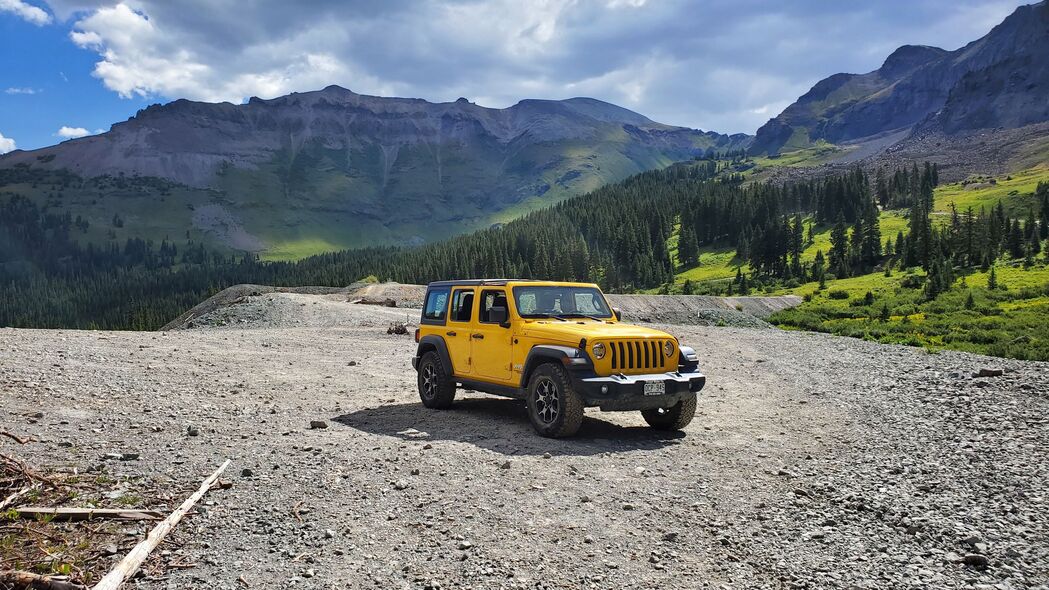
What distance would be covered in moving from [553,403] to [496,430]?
1471mm

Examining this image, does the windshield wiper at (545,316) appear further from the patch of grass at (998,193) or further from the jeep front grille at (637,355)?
the patch of grass at (998,193)

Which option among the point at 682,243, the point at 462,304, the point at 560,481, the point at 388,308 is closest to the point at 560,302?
the point at 462,304

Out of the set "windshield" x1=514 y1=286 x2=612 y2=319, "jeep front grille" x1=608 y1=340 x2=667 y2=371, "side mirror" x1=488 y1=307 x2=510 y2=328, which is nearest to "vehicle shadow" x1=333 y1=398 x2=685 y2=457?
"jeep front grille" x1=608 y1=340 x2=667 y2=371

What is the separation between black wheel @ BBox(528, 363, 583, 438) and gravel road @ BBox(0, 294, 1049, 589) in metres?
0.38

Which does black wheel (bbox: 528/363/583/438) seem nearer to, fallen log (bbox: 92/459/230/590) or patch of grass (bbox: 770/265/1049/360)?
fallen log (bbox: 92/459/230/590)

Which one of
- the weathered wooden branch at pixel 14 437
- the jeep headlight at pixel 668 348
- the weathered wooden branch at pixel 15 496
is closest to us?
the weathered wooden branch at pixel 15 496

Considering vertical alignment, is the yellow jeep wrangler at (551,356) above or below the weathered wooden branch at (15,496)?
above

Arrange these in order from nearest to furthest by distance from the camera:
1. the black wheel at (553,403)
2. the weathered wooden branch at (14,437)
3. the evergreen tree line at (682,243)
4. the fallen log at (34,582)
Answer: the fallen log at (34,582)
the weathered wooden branch at (14,437)
the black wheel at (553,403)
the evergreen tree line at (682,243)

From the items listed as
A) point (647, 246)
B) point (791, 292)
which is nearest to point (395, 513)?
point (791, 292)

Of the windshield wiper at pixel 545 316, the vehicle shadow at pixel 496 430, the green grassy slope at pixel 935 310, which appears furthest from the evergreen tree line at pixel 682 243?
the windshield wiper at pixel 545 316

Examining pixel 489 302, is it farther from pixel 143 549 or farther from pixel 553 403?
pixel 143 549

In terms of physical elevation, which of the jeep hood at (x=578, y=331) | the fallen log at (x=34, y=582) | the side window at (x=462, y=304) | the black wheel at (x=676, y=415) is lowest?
the black wheel at (x=676, y=415)

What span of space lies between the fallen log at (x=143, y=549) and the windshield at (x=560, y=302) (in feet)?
22.9

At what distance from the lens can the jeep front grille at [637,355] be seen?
37.8 ft
